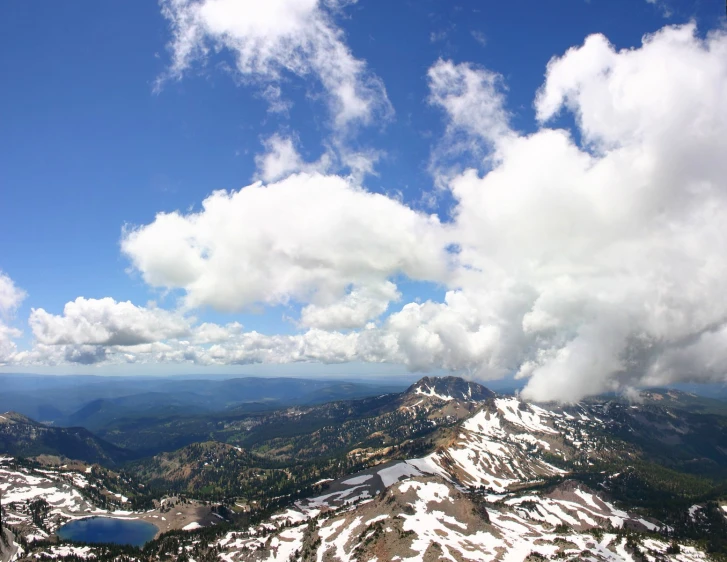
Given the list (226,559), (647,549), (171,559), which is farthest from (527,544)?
(171,559)

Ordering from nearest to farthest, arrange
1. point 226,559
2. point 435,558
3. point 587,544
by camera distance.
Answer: point 435,558
point 587,544
point 226,559

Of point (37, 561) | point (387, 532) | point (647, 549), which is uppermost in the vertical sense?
point (387, 532)

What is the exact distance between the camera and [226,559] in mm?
190625

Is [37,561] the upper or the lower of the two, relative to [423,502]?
lower

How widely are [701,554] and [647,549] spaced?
3507 centimetres

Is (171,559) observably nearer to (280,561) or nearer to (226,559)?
(226,559)

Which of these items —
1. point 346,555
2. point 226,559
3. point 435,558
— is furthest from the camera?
point 226,559

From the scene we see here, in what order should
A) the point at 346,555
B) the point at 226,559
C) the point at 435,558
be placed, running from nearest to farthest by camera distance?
the point at 435,558 < the point at 346,555 < the point at 226,559

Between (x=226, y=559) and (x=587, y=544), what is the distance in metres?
161

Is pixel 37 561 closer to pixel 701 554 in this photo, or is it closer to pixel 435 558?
pixel 435 558

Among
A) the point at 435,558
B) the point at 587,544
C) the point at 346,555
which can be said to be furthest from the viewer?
the point at 587,544

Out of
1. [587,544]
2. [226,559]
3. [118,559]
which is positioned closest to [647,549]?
[587,544]

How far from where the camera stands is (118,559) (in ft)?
650

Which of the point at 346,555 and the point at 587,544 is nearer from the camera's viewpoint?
the point at 346,555
